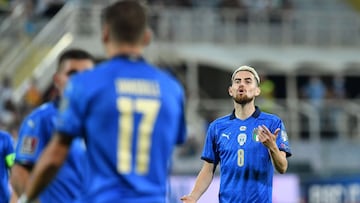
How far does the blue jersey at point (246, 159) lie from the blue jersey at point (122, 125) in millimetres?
4309

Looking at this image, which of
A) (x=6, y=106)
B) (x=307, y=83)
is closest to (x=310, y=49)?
(x=307, y=83)

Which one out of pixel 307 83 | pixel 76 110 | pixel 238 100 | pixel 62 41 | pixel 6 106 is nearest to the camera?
pixel 76 110

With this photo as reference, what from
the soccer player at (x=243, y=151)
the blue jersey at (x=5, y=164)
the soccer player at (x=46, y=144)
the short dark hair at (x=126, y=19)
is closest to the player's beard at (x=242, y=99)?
the soccer player at (x=243, y=151)

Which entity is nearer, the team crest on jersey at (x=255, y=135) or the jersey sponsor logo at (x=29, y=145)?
the jersey sponsor logo at (x=29, y=145)

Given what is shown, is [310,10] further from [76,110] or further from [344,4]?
[76,110]

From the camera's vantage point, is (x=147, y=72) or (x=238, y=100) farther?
(x=238, y=100)

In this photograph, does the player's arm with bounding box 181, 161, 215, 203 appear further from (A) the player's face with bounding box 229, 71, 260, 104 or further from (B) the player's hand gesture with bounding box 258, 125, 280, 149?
(B) the player's hand gesture with bounding box 258, 125, 280, 149

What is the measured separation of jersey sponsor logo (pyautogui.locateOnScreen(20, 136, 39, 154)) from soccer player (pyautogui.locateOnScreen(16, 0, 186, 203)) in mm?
1245

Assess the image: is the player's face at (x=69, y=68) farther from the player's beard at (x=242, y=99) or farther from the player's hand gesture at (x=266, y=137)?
the player's beard at (x=242, y=99)

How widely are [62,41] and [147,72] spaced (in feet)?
69.8

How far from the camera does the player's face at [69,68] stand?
7500mm

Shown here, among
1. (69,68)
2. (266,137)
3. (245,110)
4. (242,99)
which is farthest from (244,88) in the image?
(69,68)

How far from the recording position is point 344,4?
32812 millimetres

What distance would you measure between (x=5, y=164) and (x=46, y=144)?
2323 millimetres
